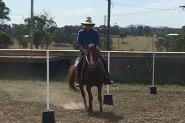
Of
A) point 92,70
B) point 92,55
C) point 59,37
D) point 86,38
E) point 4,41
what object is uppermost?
point 59,37

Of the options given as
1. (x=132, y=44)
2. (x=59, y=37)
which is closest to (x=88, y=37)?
(x=59, y=37)

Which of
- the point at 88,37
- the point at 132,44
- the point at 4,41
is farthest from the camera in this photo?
the point at 132,44

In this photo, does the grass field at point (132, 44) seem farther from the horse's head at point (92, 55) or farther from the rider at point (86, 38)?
the horse's head at point (92, 55)

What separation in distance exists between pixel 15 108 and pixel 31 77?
8.91 meters

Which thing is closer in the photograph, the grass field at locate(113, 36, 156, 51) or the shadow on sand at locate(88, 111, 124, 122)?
the shadow on sand at locate(88, 111, 124, 122)

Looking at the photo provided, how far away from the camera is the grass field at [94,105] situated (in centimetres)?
900

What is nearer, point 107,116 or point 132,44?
point 107,116

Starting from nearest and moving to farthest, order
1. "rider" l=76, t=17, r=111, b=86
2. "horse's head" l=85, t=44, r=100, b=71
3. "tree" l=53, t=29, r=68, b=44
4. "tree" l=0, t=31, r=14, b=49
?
"horse's head" l=85, t=44, r=100, b=71
"rider" l=76, t=17, r=111, b=86
"tree" l=0, t=31, r=14, b=49
"tree" l=53, t=29, r=68, b=44

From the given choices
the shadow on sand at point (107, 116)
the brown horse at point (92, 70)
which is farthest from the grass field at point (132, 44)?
the shadow on sand at point (107, 116)

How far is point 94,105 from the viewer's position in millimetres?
11062

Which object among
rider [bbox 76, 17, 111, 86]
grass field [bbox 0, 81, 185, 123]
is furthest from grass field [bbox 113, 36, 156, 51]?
rider [bbox 76, 17, 111, 86]

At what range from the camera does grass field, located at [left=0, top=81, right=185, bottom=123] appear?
354 inches

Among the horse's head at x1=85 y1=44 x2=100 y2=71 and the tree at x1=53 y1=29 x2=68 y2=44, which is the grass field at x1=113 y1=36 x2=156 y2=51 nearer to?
the tree at x1=53 y1=29 x2=68 y2=44

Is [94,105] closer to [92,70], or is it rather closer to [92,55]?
[92,70]
